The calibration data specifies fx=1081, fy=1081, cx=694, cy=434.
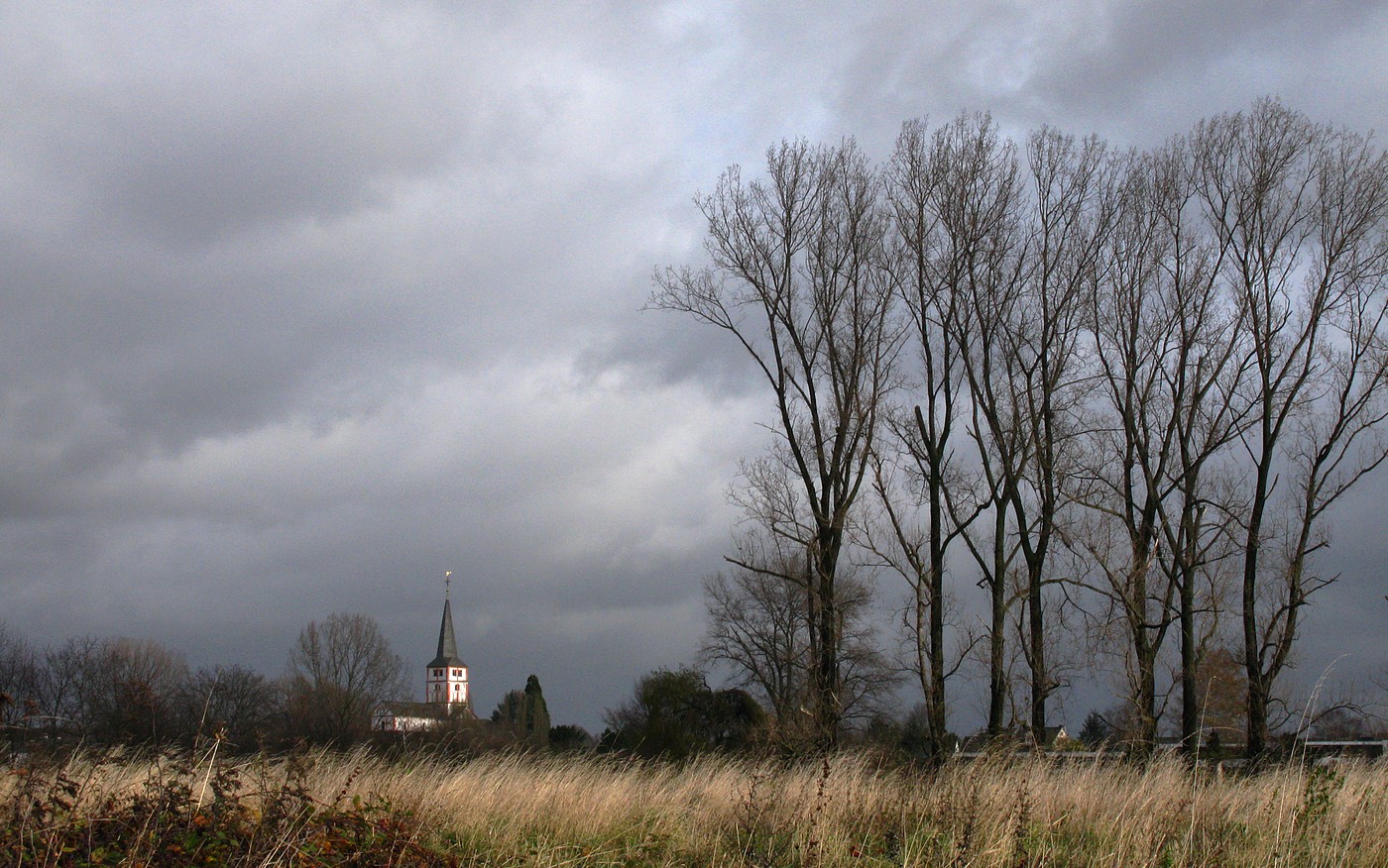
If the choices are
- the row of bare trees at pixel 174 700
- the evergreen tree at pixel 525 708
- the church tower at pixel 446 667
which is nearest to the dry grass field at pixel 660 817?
the row of bare trees at pixel 174 700

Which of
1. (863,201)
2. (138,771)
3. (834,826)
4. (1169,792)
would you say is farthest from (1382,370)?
(138,771)

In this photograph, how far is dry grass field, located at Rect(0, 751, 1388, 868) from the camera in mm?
5902

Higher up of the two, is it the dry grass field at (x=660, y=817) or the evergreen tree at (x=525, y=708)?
the dry grass field at (x=660, y=817)

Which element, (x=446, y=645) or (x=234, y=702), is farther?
(x=446, y=645)

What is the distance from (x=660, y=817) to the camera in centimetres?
927

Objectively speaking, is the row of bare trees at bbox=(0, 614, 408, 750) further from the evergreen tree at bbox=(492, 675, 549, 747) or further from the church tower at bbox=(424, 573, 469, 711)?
the church tower at bbox=(424, 573, 469, 711)

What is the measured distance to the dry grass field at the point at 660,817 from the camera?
5902mm

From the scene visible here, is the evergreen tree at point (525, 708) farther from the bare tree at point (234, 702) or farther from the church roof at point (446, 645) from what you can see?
the church roof at point (446, 645)

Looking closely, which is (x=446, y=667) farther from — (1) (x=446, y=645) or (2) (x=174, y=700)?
(2) (x=174, y=700)

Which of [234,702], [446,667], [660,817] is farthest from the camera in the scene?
[446,667]

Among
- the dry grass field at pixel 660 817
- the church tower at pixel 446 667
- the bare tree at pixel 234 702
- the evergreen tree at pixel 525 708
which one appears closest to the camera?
the dry grass field at pixel 660 817

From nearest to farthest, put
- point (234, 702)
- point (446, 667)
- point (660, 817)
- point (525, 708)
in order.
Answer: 1. point (660, 817)
2. point (234, 702)
3. point (525, 708)
4. point (446, 667)

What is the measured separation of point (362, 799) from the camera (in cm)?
953

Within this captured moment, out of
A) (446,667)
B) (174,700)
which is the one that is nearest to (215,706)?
(174,700)
